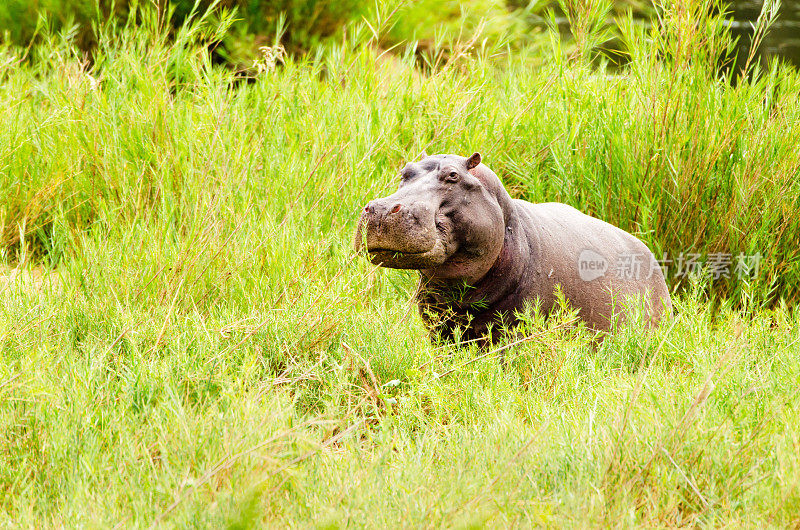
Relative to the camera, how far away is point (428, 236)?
2.84 m

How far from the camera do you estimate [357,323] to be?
3.28 meters

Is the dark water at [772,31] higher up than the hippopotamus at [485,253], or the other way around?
the hippopotamus at [485,253]

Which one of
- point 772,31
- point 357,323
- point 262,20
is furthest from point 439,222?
point 772,31

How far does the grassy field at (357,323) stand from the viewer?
2.09 meters

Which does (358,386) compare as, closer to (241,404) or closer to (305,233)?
(241,404)

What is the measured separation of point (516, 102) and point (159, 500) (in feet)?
12.7

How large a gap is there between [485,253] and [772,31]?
9.69 m

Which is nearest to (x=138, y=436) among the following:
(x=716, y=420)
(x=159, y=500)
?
(x=159, y=500)

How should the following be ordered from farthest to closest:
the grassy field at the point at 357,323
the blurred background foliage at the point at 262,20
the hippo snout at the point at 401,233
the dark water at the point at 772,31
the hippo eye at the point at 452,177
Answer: the dark water at the point at 772,31 < the blurred background foliage at the point at 262,20 < the hippo eye at the point at 452,177 < the hippo snout at the point at 401,233 < the grassy field at the point at 357,323

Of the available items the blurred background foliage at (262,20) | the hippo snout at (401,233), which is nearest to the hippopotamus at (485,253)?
the hippo snout at (401,233)

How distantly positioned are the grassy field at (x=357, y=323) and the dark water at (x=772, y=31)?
5.95 metres

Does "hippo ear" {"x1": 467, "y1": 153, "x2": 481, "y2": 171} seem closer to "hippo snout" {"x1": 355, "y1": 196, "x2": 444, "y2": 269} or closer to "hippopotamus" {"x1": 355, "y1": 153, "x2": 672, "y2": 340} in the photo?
"hippopotamus" {"x1": 355, "y1": 153, "x2": 672, "y2": 340}

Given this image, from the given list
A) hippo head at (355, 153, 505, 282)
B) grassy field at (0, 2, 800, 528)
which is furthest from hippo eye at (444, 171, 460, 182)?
grassy field at (0, 2, 800, 528)

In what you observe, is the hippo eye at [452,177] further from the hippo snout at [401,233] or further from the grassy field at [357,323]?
the grassy field at [357,323]
